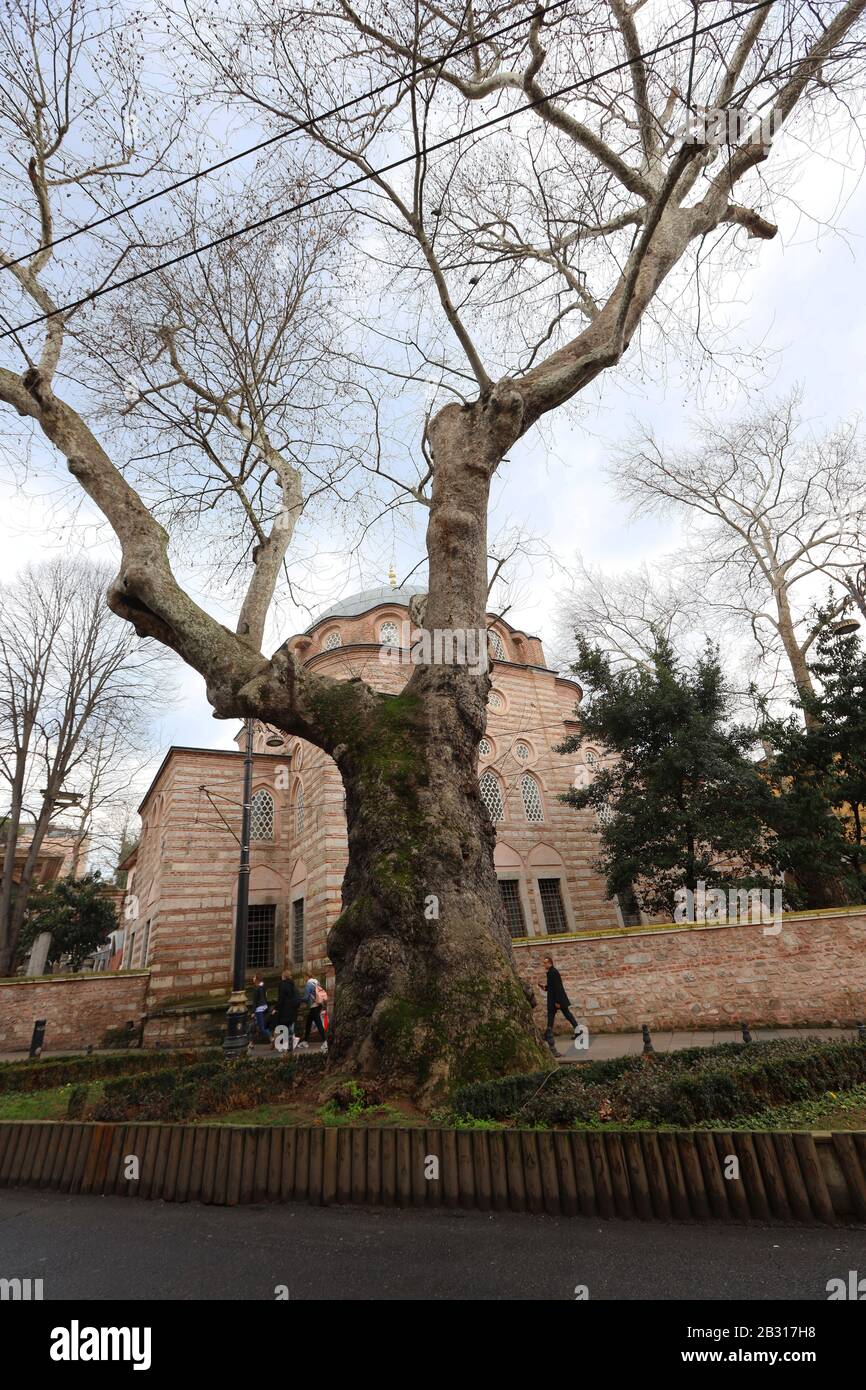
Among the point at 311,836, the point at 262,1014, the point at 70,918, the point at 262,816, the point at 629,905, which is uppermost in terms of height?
the point at 262,816

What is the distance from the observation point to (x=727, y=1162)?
10.6 ft

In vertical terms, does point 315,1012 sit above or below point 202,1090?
above

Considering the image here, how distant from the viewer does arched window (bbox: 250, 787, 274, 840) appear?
21.1 metres

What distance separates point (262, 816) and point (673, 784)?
524 inches

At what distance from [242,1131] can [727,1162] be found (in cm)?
294

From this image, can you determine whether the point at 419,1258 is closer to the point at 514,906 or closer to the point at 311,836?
the point at 311,836

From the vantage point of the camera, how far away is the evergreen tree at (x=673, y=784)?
46.0ft

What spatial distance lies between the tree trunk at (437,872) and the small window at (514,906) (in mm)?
14218

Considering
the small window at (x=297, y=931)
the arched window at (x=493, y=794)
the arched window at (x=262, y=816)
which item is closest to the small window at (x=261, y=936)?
the small window at (x=297, y=931)

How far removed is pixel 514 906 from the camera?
19.7 metres

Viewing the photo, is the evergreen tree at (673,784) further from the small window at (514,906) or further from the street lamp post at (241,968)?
the street lamp post at (241,968)

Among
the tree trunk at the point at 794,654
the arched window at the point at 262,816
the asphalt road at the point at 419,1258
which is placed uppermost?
the tree trunk at the point at 794,654

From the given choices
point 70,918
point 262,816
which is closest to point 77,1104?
point 262,816
